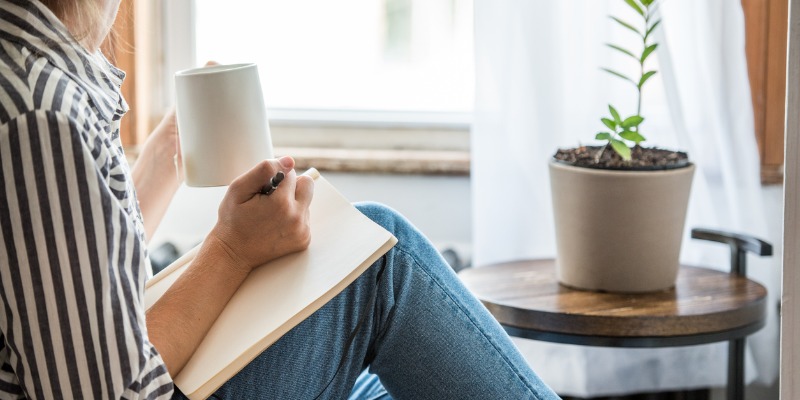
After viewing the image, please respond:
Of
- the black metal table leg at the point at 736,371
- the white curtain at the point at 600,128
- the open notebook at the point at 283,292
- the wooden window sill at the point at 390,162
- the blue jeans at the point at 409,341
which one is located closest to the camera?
the open notebook at the point at 283,292

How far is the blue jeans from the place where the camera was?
0.86m

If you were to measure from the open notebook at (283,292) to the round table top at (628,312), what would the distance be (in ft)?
1.21

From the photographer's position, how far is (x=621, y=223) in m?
1.16

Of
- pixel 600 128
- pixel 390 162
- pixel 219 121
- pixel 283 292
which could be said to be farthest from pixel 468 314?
pixel 390 162

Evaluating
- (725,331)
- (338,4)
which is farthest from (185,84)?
(338,4)

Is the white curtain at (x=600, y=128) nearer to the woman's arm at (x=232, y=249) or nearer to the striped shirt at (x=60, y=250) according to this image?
the woman's arm at (x=232, y=249)

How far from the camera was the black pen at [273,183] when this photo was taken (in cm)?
80

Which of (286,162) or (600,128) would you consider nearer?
(286,162)

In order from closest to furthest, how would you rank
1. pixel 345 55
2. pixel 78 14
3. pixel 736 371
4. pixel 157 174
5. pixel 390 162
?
pixel 78 14
pixel 157 174
pixel 736 371
pixel 390 162
pixel 345 55

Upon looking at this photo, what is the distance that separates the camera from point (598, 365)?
5.13 ft

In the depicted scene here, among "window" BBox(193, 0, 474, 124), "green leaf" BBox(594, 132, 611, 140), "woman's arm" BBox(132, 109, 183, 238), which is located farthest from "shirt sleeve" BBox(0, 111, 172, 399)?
"window" BBox(193, 0, 474, 124)

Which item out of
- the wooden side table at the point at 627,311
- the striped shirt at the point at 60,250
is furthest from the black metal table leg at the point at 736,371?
the striped shirt at the point at 60,250

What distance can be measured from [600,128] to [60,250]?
1.16 metres

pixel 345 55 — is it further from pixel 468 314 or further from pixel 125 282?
pixel 125 282
